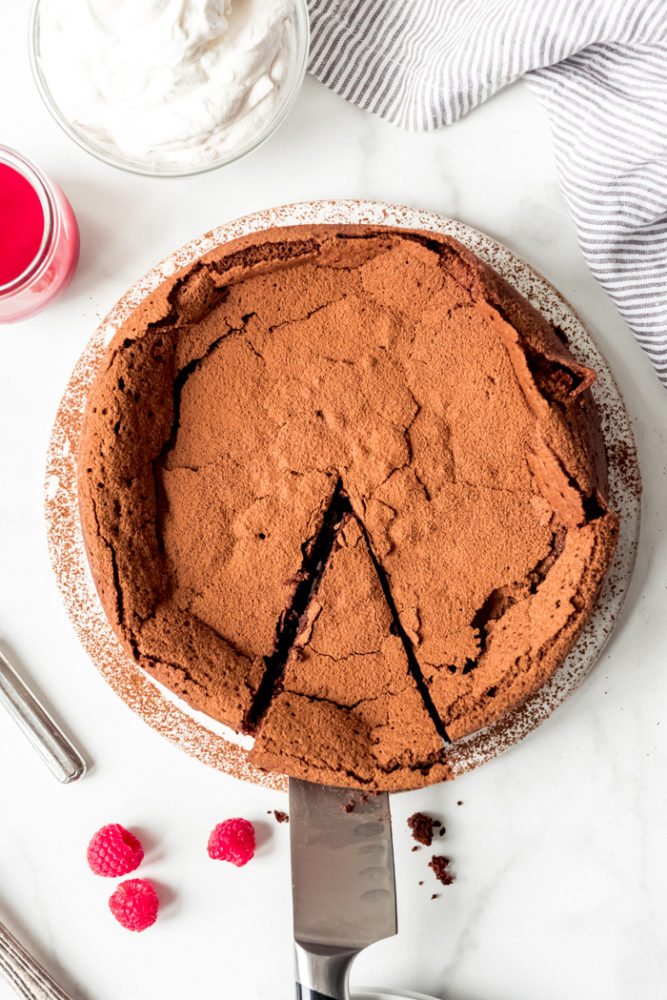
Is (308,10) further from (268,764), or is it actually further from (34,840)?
(34,840)

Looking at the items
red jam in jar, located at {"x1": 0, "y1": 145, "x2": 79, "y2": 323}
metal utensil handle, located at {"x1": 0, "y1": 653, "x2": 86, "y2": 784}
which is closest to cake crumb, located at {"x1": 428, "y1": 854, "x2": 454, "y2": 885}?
metal utensil handle, located at {"x1": 0, "y1": 653, "x2": 86, "y2": 784}

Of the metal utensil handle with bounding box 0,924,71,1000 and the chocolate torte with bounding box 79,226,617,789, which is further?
the metal utensil handle with bounding box 0,924,71,1000

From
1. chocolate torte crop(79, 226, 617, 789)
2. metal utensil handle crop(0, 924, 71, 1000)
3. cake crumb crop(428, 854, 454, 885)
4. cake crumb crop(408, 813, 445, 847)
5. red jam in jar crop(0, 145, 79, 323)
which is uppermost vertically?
red jam in jar crop(0, 145, 79, 323)

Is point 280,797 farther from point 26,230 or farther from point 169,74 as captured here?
point 169,74

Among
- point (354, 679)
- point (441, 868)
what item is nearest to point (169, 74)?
point (354, 679)

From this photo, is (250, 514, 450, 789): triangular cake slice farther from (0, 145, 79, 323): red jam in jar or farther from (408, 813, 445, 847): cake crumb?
(0, 145, 79, 323): red jam in jar

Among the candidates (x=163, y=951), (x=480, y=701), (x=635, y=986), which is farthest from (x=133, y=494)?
(x=635, y=986)
